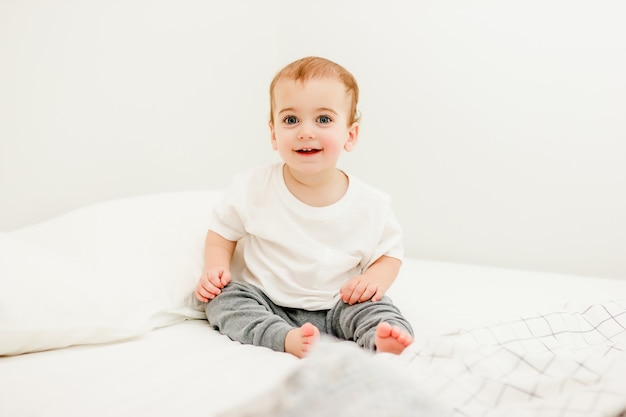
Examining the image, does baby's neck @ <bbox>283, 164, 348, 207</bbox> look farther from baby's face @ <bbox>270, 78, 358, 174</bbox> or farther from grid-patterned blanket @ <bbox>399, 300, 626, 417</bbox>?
grid-patterned blanket @ <bbox>399, 300, 626, 417</bbox>

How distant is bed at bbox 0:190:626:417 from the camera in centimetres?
58

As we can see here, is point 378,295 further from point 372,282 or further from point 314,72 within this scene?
point 314,72

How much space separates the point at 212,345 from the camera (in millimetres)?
990

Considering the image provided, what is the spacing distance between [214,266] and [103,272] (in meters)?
0.21

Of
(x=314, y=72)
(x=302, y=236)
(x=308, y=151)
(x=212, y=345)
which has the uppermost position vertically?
(x=314, y=72)

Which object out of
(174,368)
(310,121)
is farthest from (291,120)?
(174,368)

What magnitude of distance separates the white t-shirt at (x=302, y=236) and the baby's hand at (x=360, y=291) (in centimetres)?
7

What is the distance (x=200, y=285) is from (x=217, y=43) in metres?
1.03

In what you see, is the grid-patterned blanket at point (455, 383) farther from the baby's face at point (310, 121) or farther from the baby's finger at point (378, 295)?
the baby's face at point (310, 121)

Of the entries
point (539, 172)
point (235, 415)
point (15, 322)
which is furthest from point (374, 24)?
point (235, 415)

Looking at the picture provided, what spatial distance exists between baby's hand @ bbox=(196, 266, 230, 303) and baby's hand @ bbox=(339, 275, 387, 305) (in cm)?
23

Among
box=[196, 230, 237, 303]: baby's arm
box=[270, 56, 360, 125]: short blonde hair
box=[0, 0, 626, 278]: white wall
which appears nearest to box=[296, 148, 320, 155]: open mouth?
box=[270, 56, 360, 125]: short blonde hair

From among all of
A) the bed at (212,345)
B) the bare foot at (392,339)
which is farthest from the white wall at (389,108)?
the bare foot at (392,339)

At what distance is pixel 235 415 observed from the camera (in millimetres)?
550
